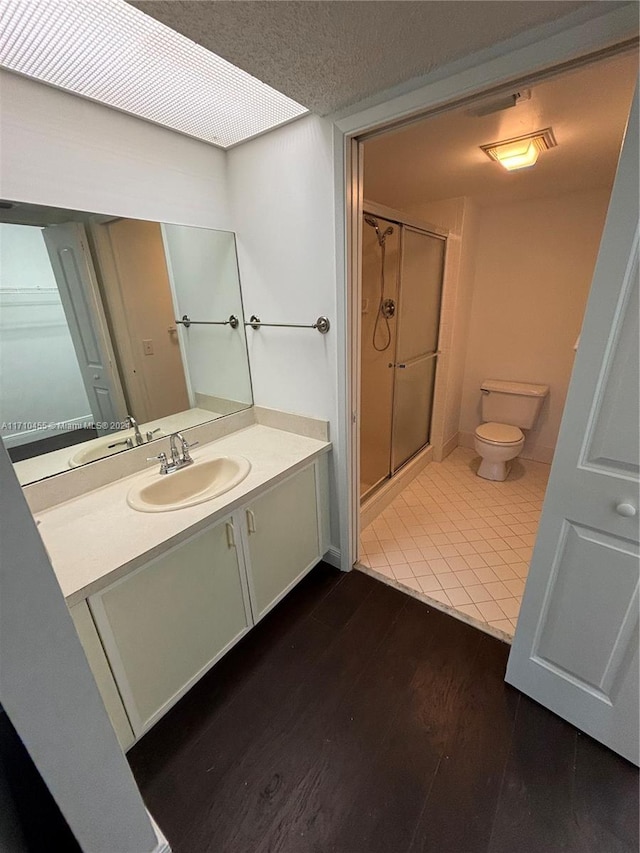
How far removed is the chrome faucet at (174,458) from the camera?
5.25 feet

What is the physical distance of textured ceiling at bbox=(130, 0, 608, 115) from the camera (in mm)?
850

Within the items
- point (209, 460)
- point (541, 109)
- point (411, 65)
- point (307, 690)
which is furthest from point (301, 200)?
point (307, 690)

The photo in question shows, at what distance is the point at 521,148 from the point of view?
5.48 ft

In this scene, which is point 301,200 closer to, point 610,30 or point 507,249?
point 610,30

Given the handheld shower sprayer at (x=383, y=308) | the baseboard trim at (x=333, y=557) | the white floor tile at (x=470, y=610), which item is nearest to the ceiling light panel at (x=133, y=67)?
the handheld shower sprayer at (x=383, y=308)

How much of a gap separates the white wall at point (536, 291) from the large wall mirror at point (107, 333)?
2278mm

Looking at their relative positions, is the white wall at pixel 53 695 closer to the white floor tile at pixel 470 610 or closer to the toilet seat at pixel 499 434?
the white floor tile at pixel 470 610

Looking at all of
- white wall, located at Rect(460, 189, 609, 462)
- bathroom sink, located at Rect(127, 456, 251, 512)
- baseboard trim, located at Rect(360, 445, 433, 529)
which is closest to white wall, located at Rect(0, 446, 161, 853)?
bathroom sink, located at Rect(127, 456, 251, 512)

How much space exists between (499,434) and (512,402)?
1.17 feet

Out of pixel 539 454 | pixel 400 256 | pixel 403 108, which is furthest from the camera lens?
pixel 539 454

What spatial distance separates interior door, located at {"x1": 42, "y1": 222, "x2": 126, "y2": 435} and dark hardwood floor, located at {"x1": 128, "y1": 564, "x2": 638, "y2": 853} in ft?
4.02

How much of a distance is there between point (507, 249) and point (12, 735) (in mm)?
3715

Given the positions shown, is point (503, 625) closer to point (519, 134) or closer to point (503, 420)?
point (503, 420)

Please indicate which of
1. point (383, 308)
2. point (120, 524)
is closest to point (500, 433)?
point (383, 308)
